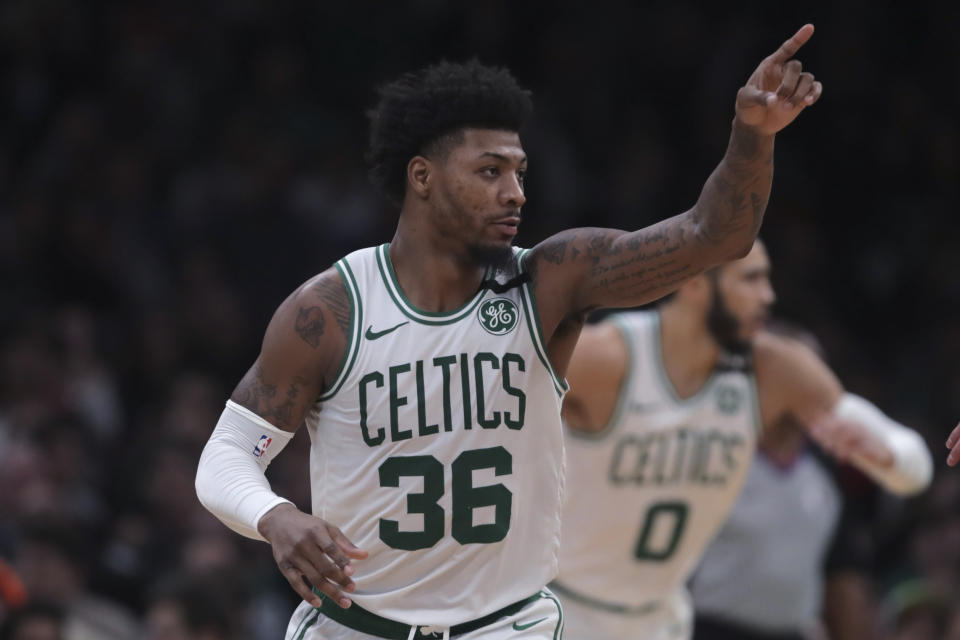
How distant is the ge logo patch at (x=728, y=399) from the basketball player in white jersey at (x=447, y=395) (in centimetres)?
205

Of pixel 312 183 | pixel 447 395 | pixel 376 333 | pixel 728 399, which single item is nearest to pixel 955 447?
pixel 447 395

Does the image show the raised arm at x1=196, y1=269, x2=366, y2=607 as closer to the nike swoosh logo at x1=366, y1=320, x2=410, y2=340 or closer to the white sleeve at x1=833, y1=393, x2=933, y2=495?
the nike swoosh logo at x1=366, y1=320, x2=410, y2=340

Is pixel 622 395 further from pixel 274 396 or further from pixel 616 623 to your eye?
pixel 274 396

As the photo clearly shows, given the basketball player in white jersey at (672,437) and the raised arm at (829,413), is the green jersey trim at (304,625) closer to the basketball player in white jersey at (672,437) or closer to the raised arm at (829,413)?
the basketball player in white jersey at (672,437)

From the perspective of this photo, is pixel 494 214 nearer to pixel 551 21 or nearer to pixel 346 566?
pixel 346 566

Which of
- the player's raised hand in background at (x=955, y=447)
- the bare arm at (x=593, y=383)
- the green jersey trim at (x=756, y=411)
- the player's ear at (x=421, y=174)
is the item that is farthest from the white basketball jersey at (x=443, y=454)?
the green jersey trim at (x=756, y=411)

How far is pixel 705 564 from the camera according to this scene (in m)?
7.59

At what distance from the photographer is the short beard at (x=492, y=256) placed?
4.37 metres

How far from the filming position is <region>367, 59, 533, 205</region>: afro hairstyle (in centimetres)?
440

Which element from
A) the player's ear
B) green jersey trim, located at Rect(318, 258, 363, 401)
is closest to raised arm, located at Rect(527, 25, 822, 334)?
the player's ear

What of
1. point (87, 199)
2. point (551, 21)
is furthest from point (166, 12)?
point (551, 21)

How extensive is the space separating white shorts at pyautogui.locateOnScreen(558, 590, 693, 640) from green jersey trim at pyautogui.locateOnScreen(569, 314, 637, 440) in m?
0.68

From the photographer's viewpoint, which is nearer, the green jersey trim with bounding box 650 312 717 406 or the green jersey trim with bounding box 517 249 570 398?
the green jersey trim with bounding box 517 249 570 398

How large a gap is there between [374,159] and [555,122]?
719cm
